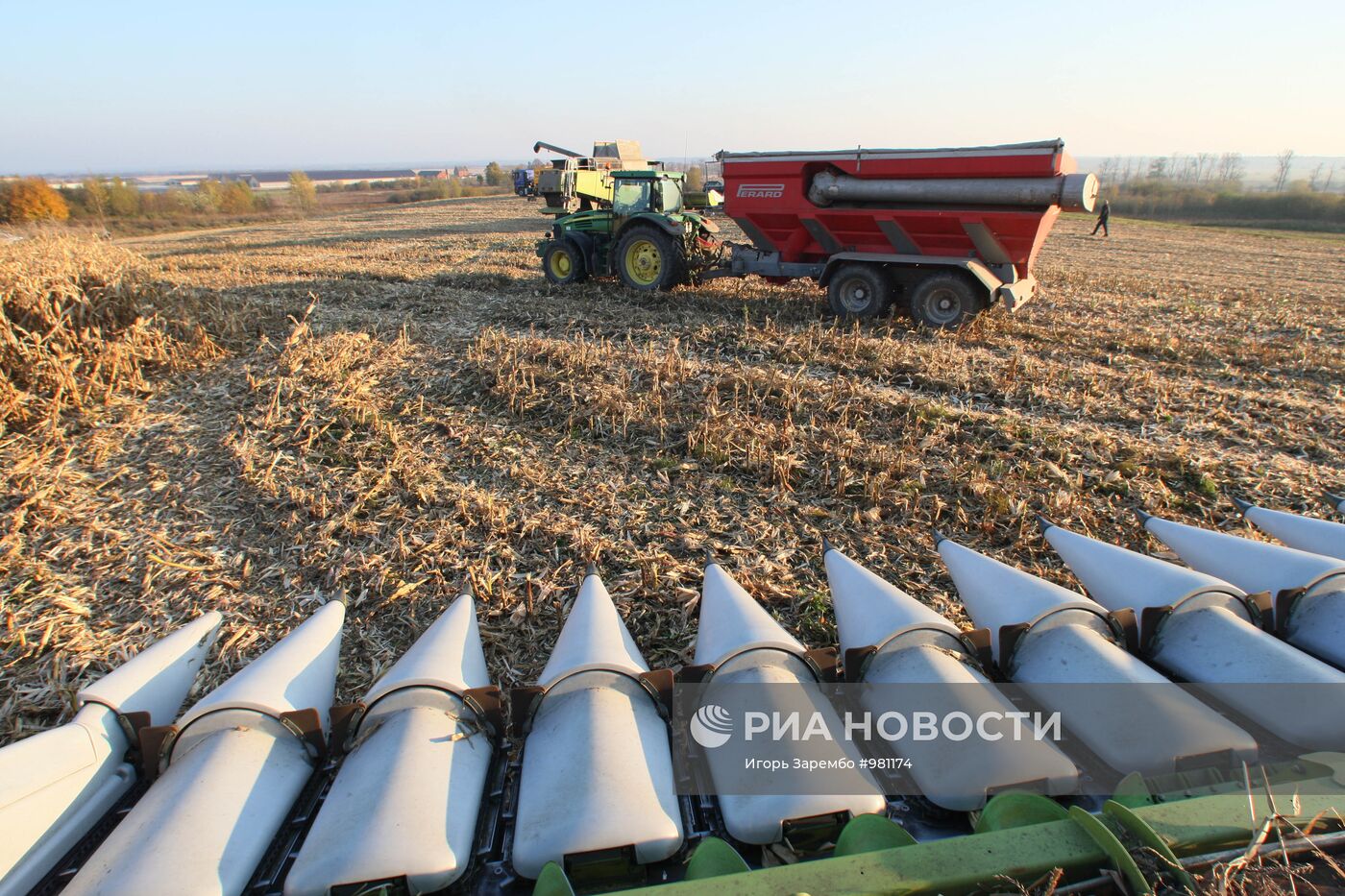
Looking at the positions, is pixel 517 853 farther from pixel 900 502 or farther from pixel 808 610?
pixel 900 502

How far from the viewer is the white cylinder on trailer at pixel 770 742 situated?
5.57 ft

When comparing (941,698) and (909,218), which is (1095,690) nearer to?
(941,698)

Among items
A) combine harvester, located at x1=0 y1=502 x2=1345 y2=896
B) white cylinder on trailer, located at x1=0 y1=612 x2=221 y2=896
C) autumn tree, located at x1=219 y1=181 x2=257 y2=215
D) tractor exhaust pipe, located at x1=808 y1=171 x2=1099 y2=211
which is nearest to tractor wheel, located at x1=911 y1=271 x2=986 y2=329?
tractor exhaust pipe, located at x1=808 y1=171 x2=1099 y2=211

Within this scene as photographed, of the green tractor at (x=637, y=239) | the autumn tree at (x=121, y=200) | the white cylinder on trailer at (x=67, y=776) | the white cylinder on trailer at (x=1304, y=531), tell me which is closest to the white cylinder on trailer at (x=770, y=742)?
the white cylinder on trailer at (x=67, y=776)

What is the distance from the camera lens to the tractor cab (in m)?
10.9

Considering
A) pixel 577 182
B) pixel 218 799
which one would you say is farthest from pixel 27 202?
pixel 218 799

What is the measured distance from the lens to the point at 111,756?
1.91m

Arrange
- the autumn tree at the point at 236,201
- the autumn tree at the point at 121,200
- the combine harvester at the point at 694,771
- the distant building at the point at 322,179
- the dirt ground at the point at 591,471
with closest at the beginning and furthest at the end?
the combine harvester at the point at 694,771
the dirt ground at the point at 591,471
the autumn tree at the point at 121,200
the autumn tree at the point at 236,201
the distant building at the point at 322,179

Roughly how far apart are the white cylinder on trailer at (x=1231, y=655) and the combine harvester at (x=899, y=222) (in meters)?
6.15

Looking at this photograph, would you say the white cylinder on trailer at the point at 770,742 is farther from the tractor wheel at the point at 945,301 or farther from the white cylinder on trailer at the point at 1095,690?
the tractor wheel at the point at 945,301

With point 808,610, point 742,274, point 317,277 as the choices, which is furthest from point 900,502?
point 317,277

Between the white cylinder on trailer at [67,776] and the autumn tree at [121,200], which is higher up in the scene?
the autumn tree at [121,200]

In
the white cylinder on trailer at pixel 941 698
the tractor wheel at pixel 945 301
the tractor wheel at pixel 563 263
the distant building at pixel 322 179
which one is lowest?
the white cylinder on trailer at pixel 941 698

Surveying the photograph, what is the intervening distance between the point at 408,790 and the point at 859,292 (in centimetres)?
845
